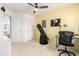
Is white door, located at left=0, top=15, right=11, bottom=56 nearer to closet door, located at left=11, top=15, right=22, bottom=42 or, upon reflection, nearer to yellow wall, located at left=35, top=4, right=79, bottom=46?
closet door, located at left=11, top=15, right=22, bottom=42

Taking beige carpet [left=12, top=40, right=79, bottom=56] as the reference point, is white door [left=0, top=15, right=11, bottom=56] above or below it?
above

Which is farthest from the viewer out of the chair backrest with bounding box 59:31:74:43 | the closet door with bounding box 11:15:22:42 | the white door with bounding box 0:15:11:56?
the chair backrest with bounding box 59:31:74:43

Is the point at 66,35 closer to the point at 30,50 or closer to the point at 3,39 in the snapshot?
the point at 30,50

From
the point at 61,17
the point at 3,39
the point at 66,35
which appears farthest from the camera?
the point at 66,35

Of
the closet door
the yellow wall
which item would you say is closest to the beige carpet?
the closet door

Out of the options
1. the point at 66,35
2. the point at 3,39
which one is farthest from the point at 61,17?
the point at 66,35

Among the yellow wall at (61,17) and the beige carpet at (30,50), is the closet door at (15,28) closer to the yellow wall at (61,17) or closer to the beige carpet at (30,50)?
the beige carpet at (30,50)

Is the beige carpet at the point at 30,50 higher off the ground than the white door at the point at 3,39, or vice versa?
the white door at the point at 3,39

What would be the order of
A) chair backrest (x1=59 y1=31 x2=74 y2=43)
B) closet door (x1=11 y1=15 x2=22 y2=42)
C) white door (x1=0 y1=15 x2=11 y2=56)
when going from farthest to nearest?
chair backrest (x1=59 y1=31 x2=74 y2=43) < closet door (x1=11 y1=15 x2=22 y2=42) < white door (x1=0 y1=15 x2=11 y2=56)

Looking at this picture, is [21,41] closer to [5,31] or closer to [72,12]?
[5,31]

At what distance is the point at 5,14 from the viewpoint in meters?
1.32

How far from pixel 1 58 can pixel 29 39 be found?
605 mm

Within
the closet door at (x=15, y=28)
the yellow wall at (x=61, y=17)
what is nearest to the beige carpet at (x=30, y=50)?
the closet door at (x=15, y=28)

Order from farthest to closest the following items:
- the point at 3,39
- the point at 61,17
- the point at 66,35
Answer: the point at 66,35 < the point at 61,17 < the point at 3,39
